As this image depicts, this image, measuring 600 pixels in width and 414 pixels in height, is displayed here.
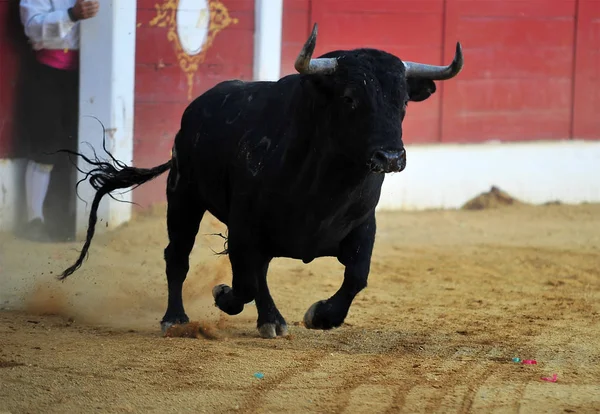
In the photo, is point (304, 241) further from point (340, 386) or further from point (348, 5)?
point (348, 5)

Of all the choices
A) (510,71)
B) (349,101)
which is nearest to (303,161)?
(349,101)

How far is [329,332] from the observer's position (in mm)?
6188

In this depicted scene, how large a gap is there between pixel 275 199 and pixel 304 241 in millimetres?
230

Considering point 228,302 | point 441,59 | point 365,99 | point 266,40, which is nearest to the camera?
point 365,99

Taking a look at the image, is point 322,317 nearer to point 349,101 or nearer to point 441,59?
point 349,101

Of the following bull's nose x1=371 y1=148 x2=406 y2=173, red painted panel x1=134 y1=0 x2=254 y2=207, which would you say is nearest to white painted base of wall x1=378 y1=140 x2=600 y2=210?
red painted panel x1=134 y1=0 x2=254 y2=207

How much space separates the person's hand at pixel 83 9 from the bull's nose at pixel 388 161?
4329mm

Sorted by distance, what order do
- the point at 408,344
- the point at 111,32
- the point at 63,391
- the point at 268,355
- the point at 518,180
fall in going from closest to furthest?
the point at 63,391 < the point at 268,355 < the point at 408,344 < the point at 111,32 < the point at 518,180

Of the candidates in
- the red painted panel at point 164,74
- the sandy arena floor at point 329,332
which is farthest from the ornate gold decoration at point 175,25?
the sandy arena floor at point 329,332

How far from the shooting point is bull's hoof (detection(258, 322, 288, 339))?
599 cm

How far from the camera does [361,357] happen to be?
5.45 meters

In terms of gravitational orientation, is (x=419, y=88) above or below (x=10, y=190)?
above

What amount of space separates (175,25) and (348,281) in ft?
14.8

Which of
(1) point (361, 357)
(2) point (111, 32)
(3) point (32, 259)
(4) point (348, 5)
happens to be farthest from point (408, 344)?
(4) point (348, 5)
